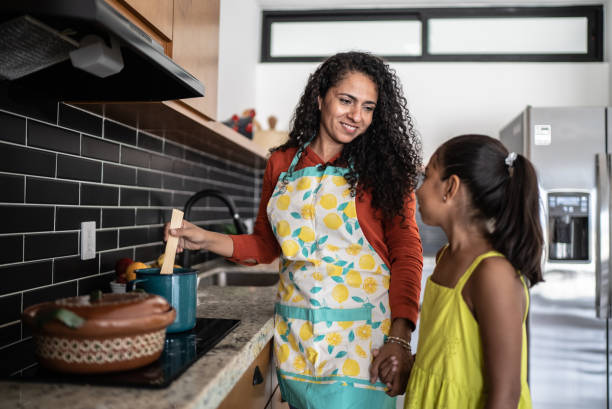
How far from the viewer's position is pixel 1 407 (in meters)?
0.69

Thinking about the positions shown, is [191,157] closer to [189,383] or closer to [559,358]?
[189,383]

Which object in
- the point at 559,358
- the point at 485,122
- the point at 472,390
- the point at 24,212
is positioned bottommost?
the point at 559,358

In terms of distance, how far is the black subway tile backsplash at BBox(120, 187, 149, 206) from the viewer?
1.53 m

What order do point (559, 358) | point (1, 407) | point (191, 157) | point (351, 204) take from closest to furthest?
point (1, 407) < point (351, 204) < point (191, 157) < point (559, 358)

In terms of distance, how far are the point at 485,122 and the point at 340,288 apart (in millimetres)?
2763

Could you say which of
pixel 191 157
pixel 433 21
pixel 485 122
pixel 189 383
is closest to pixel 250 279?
pixel 191 157

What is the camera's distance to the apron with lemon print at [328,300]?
44.5 inches

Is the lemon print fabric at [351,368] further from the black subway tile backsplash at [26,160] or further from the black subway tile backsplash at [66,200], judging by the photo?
the black subway tile backsplash at [26,160]

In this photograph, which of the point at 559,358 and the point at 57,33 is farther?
the point at 559,358

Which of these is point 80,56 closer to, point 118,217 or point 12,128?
point 12,128

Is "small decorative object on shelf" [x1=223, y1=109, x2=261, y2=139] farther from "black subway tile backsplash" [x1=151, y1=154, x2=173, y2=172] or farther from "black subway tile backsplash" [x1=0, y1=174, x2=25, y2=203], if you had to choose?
"black subway tile backsplash" [x1=0, y1=174, x2=25, y2=203]

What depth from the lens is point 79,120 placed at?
1.26 m

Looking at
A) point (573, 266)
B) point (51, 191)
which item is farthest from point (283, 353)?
point (573, 266)

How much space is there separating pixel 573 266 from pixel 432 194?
1.86m
